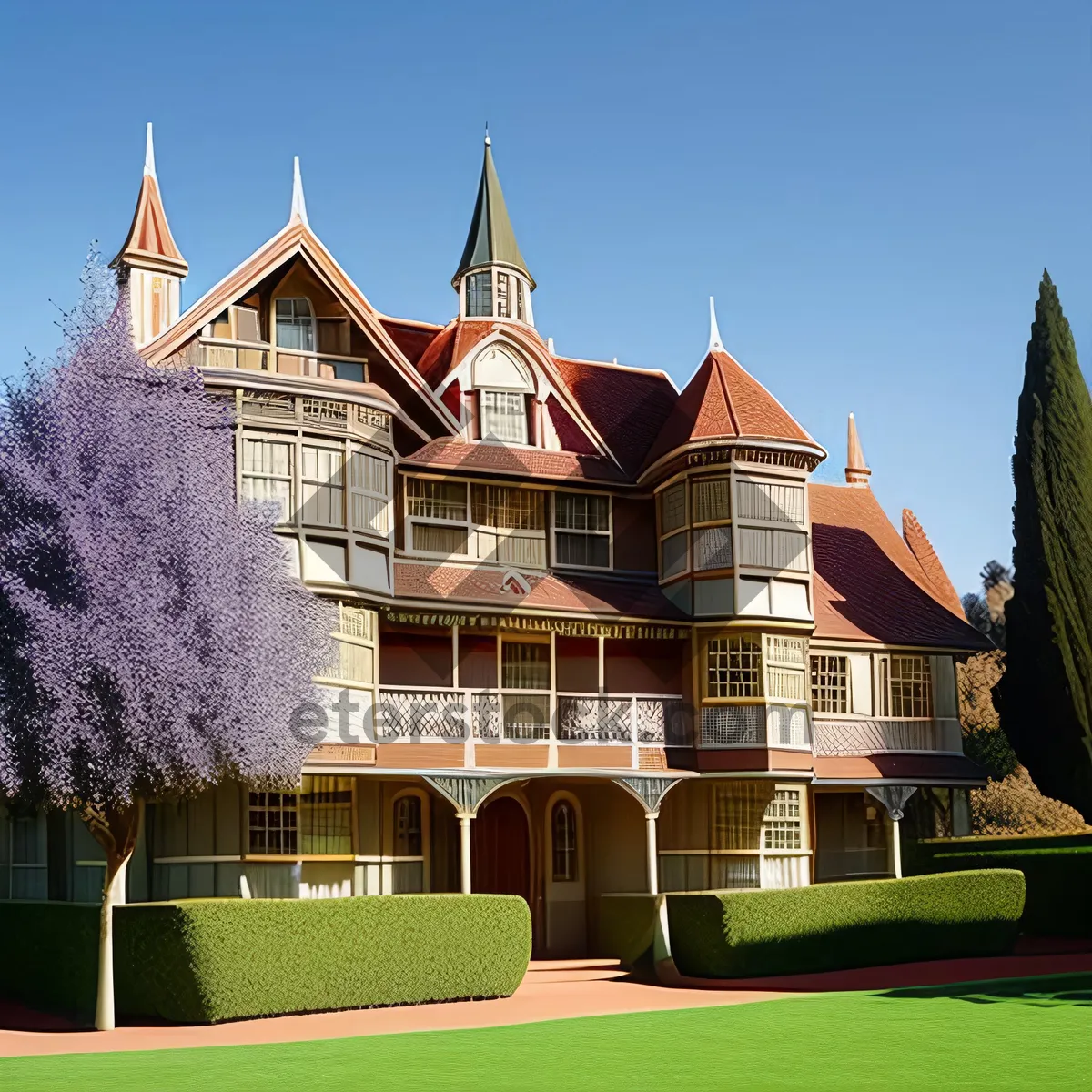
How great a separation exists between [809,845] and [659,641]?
5.47 metres

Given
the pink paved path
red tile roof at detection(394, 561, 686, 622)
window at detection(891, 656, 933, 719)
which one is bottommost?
the pink paved path

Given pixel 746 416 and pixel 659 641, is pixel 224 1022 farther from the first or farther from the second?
pixel 746 416

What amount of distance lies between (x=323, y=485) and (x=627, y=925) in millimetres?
10296

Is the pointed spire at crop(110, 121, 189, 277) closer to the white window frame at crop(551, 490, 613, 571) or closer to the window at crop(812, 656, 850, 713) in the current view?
the white window frame at crop(551, 490, 613, 571)

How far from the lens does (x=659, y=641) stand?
34.8 meters

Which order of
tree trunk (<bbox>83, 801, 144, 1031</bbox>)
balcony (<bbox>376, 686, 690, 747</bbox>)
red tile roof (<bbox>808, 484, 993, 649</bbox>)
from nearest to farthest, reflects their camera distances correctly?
tree trunk (<bbox>83, 801, 144, 1031</bbox>) < balcony (<bbox>376, 686, 690, 747</bbox>) < red tile roof (<bbox>808, 484, 993, 649</bbox>)

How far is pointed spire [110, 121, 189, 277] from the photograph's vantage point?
31.6 meters

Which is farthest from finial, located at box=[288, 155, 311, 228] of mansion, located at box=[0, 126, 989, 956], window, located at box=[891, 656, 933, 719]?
window, located at box=[891, 656, 933, 719]

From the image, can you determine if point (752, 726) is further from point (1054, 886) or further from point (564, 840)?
point (1054, 886)

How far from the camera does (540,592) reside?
3303 centimetres

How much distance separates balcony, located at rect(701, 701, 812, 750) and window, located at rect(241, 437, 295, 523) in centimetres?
1004

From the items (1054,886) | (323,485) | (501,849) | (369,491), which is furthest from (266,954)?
(1054,886)

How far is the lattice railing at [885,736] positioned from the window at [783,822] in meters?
1.99

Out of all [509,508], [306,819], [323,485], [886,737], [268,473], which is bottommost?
[306,819]
